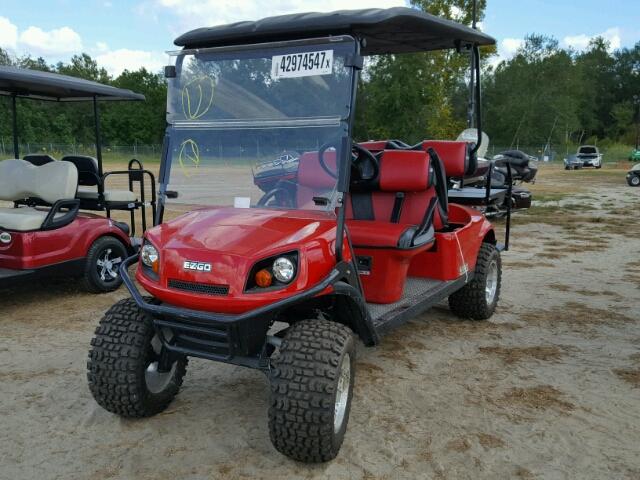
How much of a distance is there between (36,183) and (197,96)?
3.25 meters

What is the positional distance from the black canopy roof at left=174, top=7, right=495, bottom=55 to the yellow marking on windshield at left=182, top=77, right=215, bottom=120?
21cm

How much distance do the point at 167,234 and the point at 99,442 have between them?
108 cm

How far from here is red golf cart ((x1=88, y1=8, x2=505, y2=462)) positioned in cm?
264

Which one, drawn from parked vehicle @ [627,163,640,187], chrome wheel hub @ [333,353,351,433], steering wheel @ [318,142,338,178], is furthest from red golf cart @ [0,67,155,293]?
parked vehicle @ [627,163,640,187]

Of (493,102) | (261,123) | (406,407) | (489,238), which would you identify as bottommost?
(406,407)

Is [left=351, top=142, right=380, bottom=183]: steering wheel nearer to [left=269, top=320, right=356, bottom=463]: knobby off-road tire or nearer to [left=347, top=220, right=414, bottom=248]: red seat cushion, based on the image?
[left=347, top=220, right=414, bottom=248]: red seat cushion

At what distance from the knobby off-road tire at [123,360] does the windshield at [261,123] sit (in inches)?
29.2

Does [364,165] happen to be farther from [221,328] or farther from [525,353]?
[221,328]

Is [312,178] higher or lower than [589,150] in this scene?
lower

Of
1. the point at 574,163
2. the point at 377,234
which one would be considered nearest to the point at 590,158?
the point at 574,163

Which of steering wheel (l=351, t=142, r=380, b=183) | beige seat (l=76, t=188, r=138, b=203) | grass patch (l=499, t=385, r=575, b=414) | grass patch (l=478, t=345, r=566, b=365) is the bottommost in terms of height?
grass patch (l=499, t=385, r=575, b=414)

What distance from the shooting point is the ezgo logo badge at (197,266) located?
268cm

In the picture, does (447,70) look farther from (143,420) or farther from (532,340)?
(143,420)

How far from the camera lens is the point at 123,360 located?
115 inches
